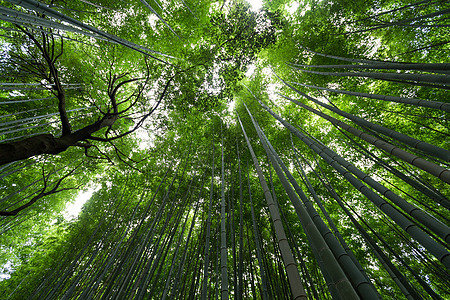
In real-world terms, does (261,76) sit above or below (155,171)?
above

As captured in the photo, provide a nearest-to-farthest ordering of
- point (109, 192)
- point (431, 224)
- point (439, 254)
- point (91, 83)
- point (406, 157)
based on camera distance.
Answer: point (439, 254)
point (431, 224)
point (406, 157)
point (91, 83)
point (109, 192)

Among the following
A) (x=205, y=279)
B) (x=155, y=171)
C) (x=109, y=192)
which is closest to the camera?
(x=205, y=279)

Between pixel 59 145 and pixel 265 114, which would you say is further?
pixel 265 114

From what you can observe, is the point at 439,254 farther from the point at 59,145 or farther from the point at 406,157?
the point at 59,145

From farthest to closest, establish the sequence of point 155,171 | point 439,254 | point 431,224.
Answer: point 155,171 → point 431,224 → point 439,254

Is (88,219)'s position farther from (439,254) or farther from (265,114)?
(439,254)

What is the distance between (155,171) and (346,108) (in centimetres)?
595

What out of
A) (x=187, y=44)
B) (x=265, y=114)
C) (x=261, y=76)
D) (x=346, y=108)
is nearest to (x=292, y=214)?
(x=265, y=114)

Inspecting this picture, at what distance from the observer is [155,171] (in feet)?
15.2

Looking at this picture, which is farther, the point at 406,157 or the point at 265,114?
the point at 265,114

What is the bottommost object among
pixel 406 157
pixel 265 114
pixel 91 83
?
pixel 406 157

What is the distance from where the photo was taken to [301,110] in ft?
18.7

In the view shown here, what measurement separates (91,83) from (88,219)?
11.6 ft

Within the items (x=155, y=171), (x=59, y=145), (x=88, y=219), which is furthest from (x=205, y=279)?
(x=88, y=219)
